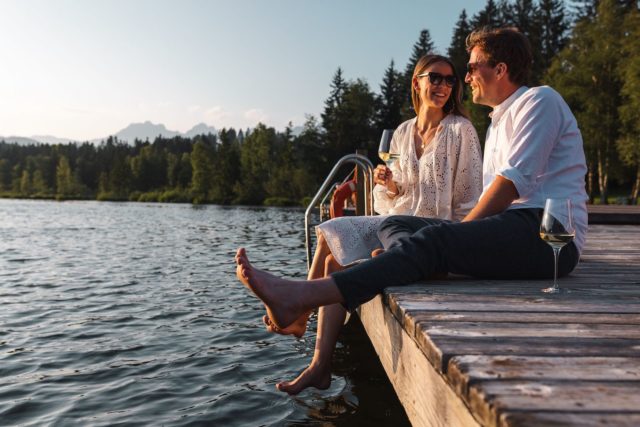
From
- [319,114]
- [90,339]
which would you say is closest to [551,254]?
[90,339]

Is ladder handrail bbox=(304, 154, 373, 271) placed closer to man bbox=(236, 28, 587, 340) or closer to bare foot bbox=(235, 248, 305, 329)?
man bbox=(236, 28, 587, 340)

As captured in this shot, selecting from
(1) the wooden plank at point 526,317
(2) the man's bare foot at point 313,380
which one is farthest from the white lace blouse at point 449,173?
(1) the wooden plank at point 526,317

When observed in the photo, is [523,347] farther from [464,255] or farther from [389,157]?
[389,157]

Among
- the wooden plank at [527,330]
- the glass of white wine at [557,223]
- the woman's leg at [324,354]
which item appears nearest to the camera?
the wooden plank at [527,330]

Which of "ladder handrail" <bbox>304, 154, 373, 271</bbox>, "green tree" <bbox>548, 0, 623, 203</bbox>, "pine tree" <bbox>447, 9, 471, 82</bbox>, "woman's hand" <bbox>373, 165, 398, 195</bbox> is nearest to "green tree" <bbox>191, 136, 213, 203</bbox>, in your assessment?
"pine tree" <bbox>447, 9, 471, 82</bbox>

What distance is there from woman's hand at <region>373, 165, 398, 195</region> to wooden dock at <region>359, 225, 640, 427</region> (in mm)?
1191

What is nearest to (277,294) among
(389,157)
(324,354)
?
(324,354)

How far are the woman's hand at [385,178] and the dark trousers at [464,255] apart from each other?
1.31m

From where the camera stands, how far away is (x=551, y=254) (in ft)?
10.0

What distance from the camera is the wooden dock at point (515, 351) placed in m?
1.43

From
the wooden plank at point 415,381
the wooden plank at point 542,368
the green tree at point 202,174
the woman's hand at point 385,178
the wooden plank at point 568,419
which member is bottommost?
the wooden plank at point 415,381

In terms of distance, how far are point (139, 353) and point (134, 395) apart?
1.25m

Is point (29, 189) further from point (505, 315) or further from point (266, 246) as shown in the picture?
point (505, 315)

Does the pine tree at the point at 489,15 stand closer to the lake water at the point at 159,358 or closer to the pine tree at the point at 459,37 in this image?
the pine tree at the point at 459,37
